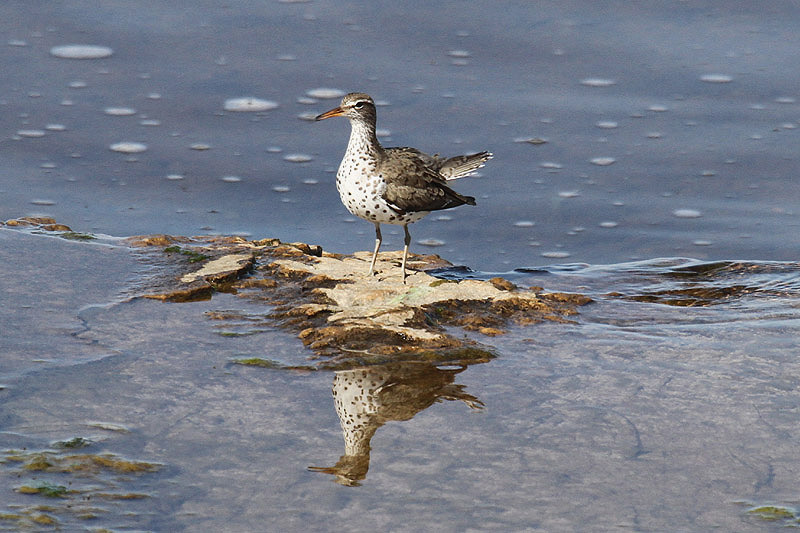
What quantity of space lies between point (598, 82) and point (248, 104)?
3.14 m

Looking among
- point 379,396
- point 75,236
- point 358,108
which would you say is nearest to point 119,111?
point 75,236

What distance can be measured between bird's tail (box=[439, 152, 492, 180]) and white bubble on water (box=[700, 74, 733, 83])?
3612mm

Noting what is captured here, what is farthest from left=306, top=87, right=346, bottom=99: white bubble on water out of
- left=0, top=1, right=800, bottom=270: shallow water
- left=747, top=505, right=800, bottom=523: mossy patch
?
left=747, top=505, right=800, bottom=523: mossy patch

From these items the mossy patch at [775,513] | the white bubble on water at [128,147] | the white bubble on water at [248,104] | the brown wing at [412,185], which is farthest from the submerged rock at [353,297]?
the white bubble on water at [248,104]

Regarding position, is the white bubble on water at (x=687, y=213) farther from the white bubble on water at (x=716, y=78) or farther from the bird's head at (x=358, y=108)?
the bird's head at (x=358, y=108)

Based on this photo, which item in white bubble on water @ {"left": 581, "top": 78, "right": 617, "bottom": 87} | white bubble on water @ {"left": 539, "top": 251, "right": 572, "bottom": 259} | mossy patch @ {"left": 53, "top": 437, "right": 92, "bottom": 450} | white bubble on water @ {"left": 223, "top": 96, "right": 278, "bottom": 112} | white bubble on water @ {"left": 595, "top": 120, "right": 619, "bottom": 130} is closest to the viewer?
mossy patch @ {"left": 53, "top": 437, "right": 92, "bottom": 450}

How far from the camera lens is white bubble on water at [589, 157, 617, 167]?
785 centimetres

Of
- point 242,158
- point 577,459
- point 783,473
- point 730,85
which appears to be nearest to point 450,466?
point 577,459

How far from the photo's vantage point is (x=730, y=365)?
173 inches

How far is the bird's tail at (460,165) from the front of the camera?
19.9 ft

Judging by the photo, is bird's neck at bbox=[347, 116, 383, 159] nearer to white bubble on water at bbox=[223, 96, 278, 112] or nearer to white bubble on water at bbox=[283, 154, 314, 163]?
white bubble on water at bbox=[283, 154, 314, 163]

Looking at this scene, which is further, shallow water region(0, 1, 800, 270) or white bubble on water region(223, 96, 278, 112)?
white bubble on water region(223, 96, 278, 112)

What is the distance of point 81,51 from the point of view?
9203 millimetres

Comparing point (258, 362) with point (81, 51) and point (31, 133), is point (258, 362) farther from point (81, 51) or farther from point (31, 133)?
point (81, 51)
